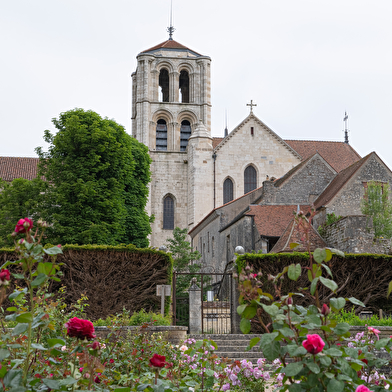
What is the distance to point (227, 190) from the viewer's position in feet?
148

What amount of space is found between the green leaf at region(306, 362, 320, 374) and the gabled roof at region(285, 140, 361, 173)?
46.2m

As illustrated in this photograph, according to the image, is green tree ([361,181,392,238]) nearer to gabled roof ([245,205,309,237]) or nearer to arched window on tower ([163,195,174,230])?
gabled roof ([245,205,309,237])

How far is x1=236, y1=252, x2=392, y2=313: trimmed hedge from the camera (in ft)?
53.4

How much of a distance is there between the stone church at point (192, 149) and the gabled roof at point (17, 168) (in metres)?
10.4

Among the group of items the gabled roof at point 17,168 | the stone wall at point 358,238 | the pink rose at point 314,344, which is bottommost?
the pink rose at point 314,344

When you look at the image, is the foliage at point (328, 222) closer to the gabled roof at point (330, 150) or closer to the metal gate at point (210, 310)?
the metal gate at point (210, 310)

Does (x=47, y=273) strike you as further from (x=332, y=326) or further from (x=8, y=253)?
(x=8, y=253)

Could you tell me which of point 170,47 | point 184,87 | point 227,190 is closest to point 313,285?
point 227,190

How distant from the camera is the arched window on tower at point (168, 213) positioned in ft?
152

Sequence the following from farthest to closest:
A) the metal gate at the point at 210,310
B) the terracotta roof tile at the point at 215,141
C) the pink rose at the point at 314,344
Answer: the terracotta roof tile at the point at 215,141
the metal gate at the point at 210,310
the pink rose at the point at 314,344

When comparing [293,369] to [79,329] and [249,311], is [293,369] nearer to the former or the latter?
[249,311]

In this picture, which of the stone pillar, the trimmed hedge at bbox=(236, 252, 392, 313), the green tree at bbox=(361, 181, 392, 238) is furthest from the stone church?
the stone pillar

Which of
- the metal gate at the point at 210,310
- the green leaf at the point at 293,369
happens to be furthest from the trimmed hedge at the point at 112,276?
the green leaf at the point at 293,369

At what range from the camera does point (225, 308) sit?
19.6 meters
